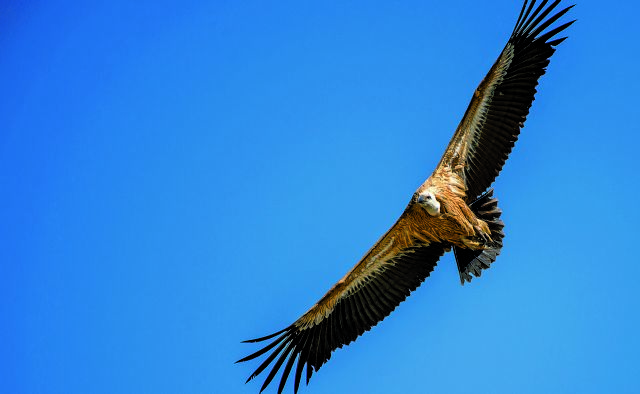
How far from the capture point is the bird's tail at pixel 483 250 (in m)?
11.6

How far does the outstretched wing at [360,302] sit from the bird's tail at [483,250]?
0.30 metres

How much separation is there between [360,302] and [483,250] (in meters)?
1.73

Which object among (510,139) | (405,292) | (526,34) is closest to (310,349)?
(405,292)

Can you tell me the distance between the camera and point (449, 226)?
11297mm

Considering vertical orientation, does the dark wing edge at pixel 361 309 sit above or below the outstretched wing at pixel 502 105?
below

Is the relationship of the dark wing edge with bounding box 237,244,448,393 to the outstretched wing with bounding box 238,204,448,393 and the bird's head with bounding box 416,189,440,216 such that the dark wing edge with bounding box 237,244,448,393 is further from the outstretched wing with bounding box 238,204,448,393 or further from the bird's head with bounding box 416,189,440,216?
the bird's head with bounding box 416,189,440,216

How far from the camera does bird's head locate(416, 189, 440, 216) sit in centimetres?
1095

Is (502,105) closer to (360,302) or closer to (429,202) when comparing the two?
(429,202)

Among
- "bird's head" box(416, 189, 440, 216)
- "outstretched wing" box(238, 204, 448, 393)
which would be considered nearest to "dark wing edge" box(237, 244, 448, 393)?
"outstretched wing" box(238, 204, 448, 393)

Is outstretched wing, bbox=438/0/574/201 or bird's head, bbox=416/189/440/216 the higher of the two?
outstretched wing, bbox=438/0/574/201

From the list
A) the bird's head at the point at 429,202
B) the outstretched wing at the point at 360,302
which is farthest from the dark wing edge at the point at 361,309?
the bird's head at the point at 429,202

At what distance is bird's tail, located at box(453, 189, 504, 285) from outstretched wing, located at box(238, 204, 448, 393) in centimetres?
30

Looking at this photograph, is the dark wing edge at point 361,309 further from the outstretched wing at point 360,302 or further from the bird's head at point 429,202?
the bird's head at point 429,202

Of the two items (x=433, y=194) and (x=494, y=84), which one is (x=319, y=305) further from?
(x=494, y=84)
